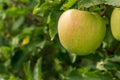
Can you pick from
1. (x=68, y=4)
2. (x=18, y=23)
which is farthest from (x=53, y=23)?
(x=18, y=23)

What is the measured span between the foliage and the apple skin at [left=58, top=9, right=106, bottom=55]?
0.11 ft

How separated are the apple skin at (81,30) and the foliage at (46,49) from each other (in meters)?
0.03

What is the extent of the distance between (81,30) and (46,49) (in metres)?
0.75

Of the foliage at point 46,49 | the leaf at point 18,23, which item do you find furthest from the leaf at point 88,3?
the leaf at point 18,23

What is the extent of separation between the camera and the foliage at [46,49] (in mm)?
1144

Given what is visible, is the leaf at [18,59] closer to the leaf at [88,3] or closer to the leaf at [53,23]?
the leaf at [53,23]

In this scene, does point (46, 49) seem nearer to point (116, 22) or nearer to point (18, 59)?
point (18, 59)

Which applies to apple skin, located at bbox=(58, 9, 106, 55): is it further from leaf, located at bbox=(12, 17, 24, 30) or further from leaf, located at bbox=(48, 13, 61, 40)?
leaf, located at bbox=(12, 17, 24, 30)

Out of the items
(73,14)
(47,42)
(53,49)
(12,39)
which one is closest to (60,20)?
(73,14)

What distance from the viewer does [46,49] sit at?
5.82 ft

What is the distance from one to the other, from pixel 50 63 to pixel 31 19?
274 millimetres

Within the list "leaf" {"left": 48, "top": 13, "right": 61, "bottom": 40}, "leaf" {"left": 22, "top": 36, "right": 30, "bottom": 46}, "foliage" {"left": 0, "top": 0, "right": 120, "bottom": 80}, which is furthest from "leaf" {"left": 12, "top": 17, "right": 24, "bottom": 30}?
"leaf" {"left": 48, "top": 13, "right": 61, "bottom": 40}

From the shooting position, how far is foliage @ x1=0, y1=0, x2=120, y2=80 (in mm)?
1144

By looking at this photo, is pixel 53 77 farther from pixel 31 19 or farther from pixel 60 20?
pixel 60 20
